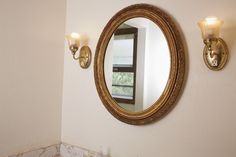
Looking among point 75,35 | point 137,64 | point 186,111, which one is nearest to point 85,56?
point 75,35

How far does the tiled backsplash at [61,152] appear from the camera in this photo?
1.68 meters

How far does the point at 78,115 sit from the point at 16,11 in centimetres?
88

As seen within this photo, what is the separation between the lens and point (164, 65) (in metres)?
1.35

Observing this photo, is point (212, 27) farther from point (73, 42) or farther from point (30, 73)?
point (30, 73)

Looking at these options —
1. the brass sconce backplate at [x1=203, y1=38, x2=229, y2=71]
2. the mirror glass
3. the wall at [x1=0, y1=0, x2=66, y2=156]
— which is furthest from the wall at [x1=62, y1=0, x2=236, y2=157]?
the wall at [x1=0, y1=0, x2=66, y2=156]

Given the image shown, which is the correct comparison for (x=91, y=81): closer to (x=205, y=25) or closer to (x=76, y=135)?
(x=76, y=135)

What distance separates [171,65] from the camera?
51.6 inches

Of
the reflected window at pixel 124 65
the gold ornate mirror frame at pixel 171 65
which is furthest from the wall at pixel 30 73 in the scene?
the reflected window at pixel 124 65

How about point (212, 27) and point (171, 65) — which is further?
point (171, 65)

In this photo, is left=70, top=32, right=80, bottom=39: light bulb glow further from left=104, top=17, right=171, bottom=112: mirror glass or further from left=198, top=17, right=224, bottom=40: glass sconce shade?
left=198, top=17, right=224, bottom=40: glass sconce shade

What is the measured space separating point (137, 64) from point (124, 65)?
0.38ft

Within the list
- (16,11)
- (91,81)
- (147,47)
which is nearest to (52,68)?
(91,81)

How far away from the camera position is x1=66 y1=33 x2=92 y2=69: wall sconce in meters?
1.71

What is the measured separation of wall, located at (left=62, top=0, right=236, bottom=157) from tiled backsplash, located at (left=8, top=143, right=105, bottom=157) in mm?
51
